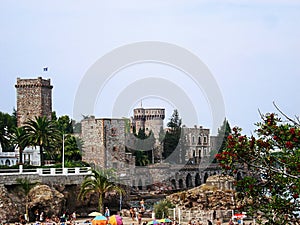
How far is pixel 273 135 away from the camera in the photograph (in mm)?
14242

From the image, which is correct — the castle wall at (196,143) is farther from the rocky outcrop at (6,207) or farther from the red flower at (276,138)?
the red flower at (276,138)

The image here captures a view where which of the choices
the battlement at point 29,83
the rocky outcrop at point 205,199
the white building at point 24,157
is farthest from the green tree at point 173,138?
the rocky outcrop at point 205,199

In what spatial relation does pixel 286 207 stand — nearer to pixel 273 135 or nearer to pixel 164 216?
pixel 273 135

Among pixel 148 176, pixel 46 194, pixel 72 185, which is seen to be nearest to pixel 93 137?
pixel 148 176

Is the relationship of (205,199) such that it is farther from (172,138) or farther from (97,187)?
(172,138)

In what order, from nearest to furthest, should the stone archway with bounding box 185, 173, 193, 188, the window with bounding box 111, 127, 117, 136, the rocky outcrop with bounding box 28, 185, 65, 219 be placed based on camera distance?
the rocky outcrop with bounding box 28, 185, 65, 219, the window with bounding box 111, 127, 117, 136, the stone archway with bounding box 185, 173, 193, 188

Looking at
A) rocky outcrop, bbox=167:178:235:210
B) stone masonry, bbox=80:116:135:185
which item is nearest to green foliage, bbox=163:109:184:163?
stone masonry, bbox=80:116:135:185

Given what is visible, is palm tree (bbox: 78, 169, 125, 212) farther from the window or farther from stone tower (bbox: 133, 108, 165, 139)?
stone tower (bbox: 133, 108, 165, 139)

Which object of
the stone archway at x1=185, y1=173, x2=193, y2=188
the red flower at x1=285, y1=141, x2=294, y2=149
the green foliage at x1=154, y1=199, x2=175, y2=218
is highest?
the stone archway at x1=185, y1=173, x2=193, y2=188

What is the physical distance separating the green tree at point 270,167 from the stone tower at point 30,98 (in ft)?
190

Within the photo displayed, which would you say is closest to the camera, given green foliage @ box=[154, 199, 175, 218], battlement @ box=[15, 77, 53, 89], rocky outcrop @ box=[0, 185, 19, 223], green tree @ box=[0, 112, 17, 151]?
rocky outcrop @ box=[0, 185, 19, 223]

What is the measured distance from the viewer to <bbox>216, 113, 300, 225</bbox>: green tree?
44.0 feet

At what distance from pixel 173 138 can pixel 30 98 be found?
66.0 feet

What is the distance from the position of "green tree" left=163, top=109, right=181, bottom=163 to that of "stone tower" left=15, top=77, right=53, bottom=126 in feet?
54.7
